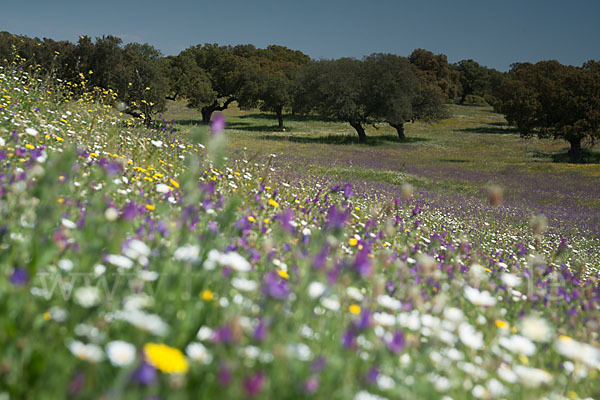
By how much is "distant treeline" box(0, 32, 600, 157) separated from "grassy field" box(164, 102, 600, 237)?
2.78m

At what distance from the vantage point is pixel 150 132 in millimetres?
10328

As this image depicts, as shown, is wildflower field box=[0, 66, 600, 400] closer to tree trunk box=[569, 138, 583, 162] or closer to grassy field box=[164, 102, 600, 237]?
grassy field box=[164, 102, 600, 237]

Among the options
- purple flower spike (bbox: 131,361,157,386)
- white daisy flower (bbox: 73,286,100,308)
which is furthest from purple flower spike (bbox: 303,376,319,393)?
white daisy flower (bbox: 73,286,100,308)

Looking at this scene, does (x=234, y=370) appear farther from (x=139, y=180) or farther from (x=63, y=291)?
(x=139, y=180)

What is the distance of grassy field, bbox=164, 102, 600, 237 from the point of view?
17562 millimetres

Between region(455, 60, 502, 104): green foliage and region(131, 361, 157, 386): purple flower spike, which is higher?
region(455, 60, 502, 104): green foliage

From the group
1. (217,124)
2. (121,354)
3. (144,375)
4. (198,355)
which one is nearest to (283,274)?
(217,124)

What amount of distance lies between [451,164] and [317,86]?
1840 centimetres

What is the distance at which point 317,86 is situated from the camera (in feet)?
149

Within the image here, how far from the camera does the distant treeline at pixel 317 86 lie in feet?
102

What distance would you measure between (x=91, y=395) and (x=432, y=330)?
1.85 meters

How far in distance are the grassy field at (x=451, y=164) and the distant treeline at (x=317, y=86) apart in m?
2.78

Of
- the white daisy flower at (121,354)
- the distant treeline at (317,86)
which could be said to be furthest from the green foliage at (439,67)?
the white daisy flower at (121,354)

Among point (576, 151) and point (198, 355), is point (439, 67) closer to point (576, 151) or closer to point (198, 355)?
point (576, 151)
